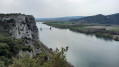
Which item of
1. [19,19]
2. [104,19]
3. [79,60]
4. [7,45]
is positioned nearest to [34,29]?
[19,19]

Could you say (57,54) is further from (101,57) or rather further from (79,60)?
(101,57)

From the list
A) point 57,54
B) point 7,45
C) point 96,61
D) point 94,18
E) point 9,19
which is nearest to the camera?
point 57,54

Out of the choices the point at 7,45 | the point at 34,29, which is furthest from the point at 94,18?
the point at 7,45

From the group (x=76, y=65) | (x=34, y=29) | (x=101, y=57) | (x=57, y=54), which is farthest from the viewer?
(x=34, y=29)

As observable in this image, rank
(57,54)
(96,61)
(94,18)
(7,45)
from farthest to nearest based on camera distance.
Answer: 1. (94,18)
2. (96,61)
3. (7,45)
4. (57,54)

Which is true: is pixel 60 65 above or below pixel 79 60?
above

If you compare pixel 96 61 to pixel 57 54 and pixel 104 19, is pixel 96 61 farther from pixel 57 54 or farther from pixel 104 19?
pixel 104 19

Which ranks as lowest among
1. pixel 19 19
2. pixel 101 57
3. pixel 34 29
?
pixel 101 57

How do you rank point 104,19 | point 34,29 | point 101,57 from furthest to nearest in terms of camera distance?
point 104,19, point 34,29, point 101,57

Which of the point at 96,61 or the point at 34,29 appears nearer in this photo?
the point at 96,61
